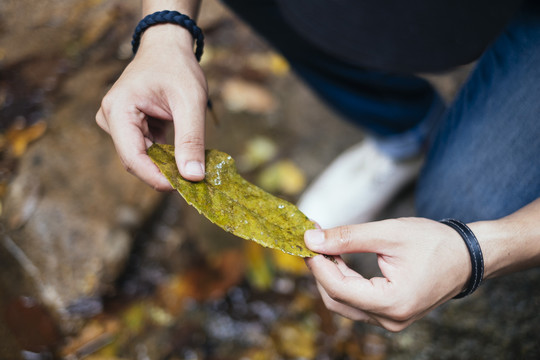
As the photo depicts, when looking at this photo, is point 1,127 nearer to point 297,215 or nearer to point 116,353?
point 116,353

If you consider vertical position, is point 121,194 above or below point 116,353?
above

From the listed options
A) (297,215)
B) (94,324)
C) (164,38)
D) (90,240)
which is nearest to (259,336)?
(94,324)

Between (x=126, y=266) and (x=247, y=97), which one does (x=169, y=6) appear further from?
(x=247, y=97)

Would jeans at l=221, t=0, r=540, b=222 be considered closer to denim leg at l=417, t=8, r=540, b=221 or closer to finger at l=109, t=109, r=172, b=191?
denim leg at l=417, t=8, r=540, b=221

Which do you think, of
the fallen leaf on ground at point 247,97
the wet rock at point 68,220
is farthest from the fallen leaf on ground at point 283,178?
the wet rock at point 68,220

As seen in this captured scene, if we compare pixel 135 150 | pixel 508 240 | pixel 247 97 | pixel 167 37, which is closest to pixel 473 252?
pixel 508 240

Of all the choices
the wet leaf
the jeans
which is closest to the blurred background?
the jeans

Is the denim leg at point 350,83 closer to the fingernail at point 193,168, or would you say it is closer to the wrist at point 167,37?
the wrist at point 167,37

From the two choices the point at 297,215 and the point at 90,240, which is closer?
the point at 297,215
